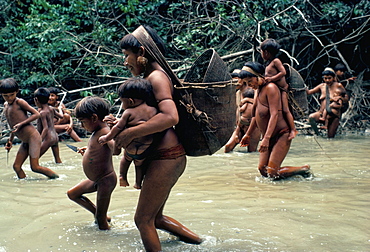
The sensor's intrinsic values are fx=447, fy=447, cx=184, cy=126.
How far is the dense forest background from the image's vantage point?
40.0 ft

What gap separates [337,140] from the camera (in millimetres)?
10305

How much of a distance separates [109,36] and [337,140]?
6877 mm

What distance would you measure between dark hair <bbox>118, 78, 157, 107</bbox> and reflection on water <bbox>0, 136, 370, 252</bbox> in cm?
118

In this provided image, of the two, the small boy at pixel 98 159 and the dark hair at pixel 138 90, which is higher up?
the dark hair at pixel 138 90

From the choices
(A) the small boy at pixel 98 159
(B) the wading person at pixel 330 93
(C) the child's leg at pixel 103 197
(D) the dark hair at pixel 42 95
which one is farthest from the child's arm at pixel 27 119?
(B) the wading person at pixel 330 93

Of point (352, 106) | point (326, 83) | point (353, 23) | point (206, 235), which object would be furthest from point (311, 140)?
point (206, 235)

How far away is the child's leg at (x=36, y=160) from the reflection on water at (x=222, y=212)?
0.11 metres

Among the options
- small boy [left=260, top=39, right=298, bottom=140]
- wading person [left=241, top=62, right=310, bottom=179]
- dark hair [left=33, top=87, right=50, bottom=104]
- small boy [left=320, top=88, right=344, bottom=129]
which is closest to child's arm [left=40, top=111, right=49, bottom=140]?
dark hair [left=33, top=87, right=50, bottom=104]

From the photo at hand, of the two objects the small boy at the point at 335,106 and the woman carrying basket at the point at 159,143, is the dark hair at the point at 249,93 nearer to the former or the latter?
the small boy at the point at 335,106

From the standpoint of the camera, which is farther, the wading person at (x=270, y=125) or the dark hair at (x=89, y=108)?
the wading person at (x=270, y=125)

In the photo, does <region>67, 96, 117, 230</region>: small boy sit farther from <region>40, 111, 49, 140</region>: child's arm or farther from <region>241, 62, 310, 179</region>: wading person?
<region>40, 111, 49, 140</region>: child's arm

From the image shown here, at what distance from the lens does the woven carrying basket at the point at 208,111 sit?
10.6 feet

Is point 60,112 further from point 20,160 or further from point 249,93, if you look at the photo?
point 249,93

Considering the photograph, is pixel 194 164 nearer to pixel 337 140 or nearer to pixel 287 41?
pixel 337 140
